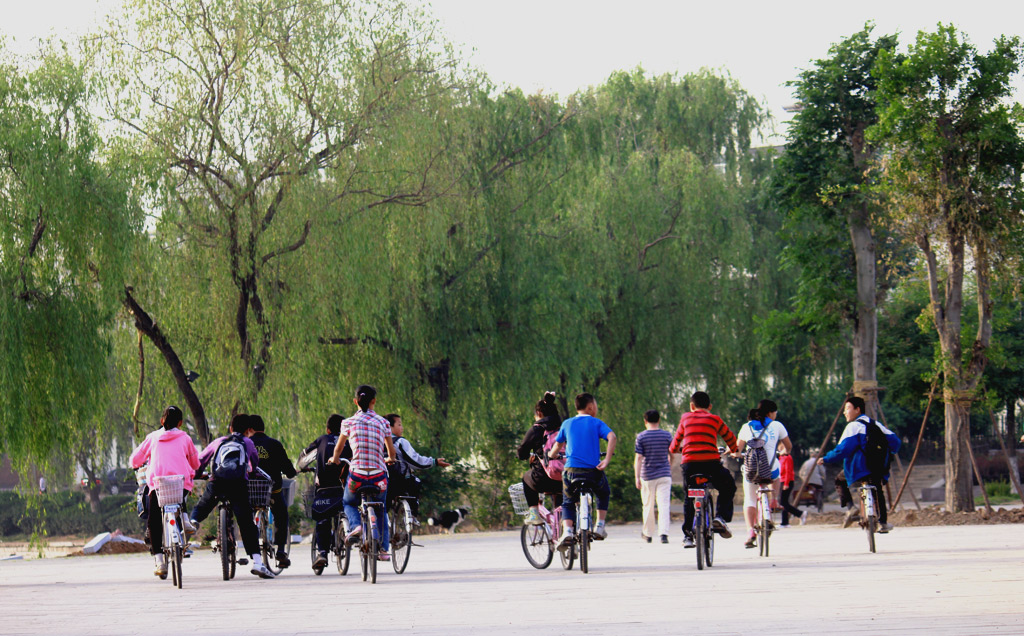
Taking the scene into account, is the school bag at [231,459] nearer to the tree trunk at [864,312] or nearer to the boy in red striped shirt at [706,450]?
the boy in red striped shirt at [706,450]

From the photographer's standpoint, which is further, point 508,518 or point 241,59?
point 508,518

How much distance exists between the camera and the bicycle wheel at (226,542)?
532 inches

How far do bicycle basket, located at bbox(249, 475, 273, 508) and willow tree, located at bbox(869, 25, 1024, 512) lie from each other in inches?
521

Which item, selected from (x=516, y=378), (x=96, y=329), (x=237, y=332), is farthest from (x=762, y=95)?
(x=96, y=329)

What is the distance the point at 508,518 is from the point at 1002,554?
12.0 meters

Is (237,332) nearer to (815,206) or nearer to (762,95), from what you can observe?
(815,206)

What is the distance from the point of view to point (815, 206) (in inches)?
1017

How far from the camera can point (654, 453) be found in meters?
17.5

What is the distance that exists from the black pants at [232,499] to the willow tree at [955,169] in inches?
539

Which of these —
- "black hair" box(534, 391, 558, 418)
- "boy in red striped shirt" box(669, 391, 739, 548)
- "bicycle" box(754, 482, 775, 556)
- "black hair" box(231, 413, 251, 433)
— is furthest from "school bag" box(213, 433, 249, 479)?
"bicycle" box(754, 482, 775, 556)

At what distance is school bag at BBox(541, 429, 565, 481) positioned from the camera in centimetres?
1384

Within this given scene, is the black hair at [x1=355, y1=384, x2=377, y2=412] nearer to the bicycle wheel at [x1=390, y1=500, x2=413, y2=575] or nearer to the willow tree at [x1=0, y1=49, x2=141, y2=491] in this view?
the bicycle wheel at [x1=390, y1=500, x2=413, y2=575]

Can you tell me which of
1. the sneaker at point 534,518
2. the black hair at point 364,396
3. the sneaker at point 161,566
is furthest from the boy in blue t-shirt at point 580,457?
the sneaker at point 161,566

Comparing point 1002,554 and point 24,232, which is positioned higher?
point 24,232
